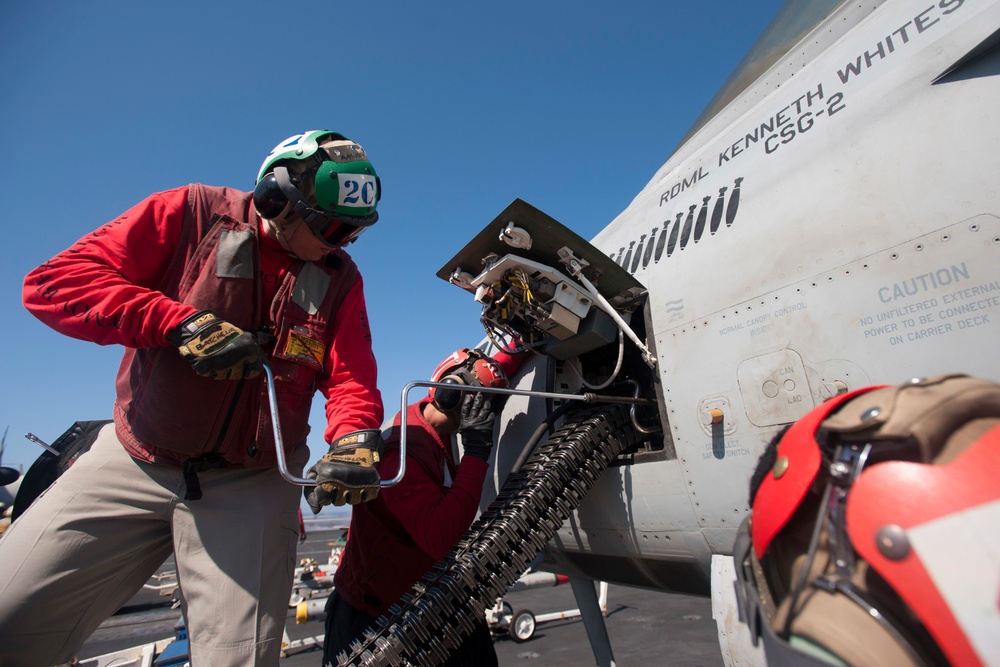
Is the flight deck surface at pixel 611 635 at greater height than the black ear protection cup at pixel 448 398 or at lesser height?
lesser

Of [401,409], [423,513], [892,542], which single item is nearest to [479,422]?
[423,513]

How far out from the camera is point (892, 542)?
77 cm

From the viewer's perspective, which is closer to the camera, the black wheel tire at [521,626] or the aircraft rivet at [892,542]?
the aircraft rivet at [892,542]

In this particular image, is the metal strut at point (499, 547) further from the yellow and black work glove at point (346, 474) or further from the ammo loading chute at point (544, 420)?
the yellow and black work glove at point (346, 474)

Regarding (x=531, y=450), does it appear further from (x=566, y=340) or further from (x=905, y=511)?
(x=905, y=511)

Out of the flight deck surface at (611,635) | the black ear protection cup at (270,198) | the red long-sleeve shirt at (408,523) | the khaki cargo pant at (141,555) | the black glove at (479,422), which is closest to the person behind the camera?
the khaki cargo pant at (141,555)

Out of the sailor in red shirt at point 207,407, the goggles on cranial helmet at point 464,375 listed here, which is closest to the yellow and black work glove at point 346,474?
the sailor in red shirt at point 207,407

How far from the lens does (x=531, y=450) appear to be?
287cm

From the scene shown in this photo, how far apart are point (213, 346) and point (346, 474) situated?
623 millimetres

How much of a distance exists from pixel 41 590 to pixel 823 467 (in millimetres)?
2302

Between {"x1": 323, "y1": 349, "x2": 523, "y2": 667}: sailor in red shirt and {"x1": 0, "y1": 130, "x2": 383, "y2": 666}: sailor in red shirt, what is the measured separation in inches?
29.2

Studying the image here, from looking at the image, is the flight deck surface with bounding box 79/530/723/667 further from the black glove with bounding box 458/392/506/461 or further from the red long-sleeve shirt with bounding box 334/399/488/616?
the black glove with bounding box 458/392/506/461

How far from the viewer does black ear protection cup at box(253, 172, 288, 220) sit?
219 centimetres

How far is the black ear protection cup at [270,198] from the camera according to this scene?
2.19 meters
